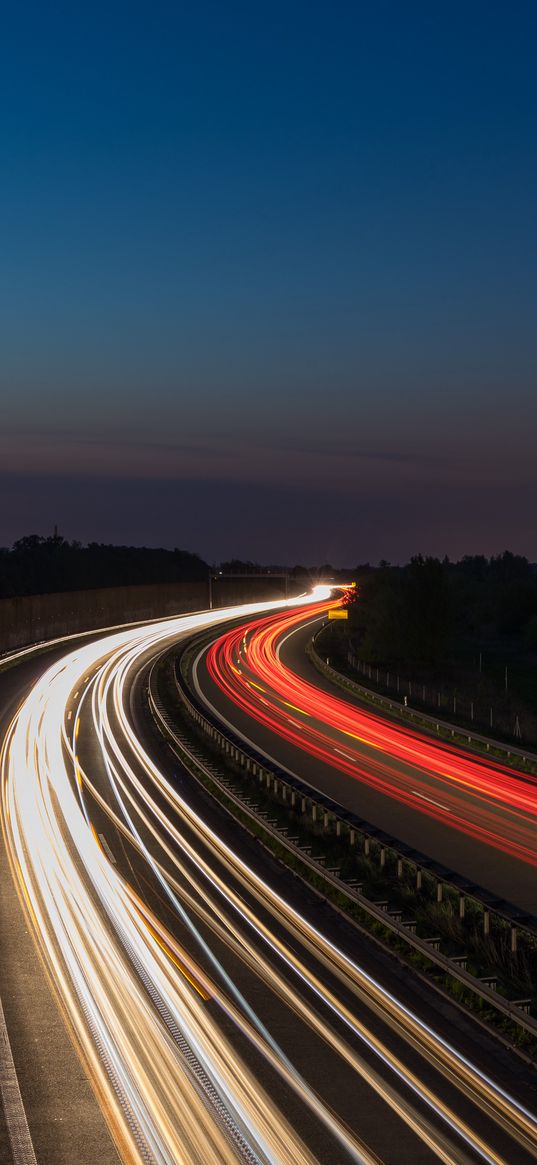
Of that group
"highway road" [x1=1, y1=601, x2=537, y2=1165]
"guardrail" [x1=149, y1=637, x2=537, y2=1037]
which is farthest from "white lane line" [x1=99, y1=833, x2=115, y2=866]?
"guardrail" [x1=149, y1=637, x2=537, y2=1037]

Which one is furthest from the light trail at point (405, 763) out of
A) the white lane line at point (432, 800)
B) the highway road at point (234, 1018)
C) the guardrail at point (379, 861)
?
the highway road at point (234, 1018)

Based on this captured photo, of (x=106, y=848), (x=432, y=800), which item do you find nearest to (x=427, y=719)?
(x=432, y=800)

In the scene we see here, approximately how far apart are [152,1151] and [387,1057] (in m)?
3.01

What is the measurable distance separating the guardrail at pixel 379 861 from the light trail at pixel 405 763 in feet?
8.39

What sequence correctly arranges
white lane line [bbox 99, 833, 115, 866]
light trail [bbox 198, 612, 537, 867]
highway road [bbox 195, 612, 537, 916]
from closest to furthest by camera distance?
white lane line [bbox 99, 833, 115, 866] → highway road [bbox 195, 612, 537, 916] → light trail [bbox 198, 612, 537, 867]

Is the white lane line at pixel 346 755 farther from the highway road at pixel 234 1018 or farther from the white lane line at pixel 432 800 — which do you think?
the highway road at pixel 234 1018

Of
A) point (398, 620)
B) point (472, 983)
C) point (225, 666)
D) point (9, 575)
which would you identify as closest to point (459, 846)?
point (472, 983)

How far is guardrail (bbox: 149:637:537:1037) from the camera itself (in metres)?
12.8

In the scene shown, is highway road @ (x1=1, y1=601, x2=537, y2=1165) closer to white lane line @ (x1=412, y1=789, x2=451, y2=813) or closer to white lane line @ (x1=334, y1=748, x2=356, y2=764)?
white lane line @ (x1=412, y1=789, x2=451, y2=813)

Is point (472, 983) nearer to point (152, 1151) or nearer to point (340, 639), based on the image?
point (152, 1151)

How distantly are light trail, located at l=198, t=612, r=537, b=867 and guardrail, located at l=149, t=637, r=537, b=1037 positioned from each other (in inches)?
101

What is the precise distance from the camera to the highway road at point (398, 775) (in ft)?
66.9

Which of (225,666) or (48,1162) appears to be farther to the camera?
(225,666)

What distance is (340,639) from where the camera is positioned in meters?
89.9
